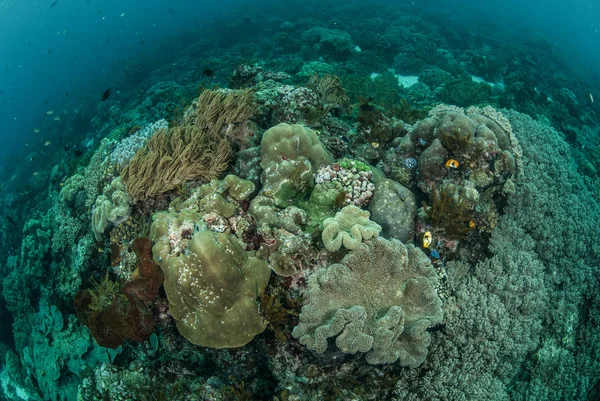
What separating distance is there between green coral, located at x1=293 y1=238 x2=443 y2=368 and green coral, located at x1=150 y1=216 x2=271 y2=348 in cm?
73

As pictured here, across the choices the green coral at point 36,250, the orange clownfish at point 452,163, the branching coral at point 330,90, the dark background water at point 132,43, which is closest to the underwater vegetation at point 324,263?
the orange clownfish at point 452,163

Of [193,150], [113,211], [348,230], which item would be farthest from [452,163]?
[113,211]

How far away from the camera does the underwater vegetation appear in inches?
174

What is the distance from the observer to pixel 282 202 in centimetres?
533

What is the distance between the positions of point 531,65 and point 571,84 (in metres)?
2.96

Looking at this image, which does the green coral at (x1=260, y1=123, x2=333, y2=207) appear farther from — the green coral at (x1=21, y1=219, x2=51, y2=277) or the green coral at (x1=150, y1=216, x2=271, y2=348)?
the green coral at (x1=21, y1=219, x2=51, y2=277)

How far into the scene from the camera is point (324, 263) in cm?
470

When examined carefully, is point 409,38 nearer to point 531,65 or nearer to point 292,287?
point 531,65

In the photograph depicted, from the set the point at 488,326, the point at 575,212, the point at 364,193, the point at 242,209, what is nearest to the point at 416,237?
the point at 364,193

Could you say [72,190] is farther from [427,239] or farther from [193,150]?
[427,239]

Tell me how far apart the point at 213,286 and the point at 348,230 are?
6.26 feet

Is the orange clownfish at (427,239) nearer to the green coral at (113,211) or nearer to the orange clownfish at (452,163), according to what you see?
the orange clownfish at (452,163)

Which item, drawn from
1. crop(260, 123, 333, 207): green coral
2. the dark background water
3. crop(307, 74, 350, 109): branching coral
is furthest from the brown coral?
the dark background water

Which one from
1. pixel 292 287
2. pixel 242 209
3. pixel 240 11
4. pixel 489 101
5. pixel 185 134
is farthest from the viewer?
pixel 240 11
